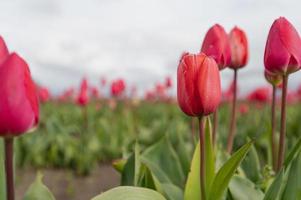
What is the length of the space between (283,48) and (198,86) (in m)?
0.49

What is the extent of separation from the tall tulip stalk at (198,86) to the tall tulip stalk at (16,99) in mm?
495

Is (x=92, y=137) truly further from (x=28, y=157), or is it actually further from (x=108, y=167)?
(x=28, y=157)

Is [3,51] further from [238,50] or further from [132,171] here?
[238,50]

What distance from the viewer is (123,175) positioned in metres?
1.98

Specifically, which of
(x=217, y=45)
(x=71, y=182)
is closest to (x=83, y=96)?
(x=71, y=182)

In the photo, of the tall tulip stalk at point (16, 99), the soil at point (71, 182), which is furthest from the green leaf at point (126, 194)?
the soil at point (71, 182)

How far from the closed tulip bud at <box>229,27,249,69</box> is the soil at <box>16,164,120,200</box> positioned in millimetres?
2949

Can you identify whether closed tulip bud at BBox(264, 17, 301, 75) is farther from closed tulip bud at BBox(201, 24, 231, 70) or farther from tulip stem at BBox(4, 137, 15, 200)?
tulip stem at BBox(4, 137, 15, 200)

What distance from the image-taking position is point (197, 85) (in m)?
1.53

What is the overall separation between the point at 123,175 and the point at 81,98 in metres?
3.60

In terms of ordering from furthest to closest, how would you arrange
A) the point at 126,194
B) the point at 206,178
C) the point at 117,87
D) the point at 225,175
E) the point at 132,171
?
the point at 117,87 < the point at 132,171 < the point at 206,178 < the point at 225,175 < the point at 126,194

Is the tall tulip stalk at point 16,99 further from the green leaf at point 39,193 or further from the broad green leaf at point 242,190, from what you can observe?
the broad green leaf at point 242,190

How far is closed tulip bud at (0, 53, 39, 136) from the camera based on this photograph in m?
1.20

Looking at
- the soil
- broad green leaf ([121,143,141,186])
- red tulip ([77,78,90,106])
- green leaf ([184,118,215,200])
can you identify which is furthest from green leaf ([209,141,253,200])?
red tulip ([77,78,90,106])
